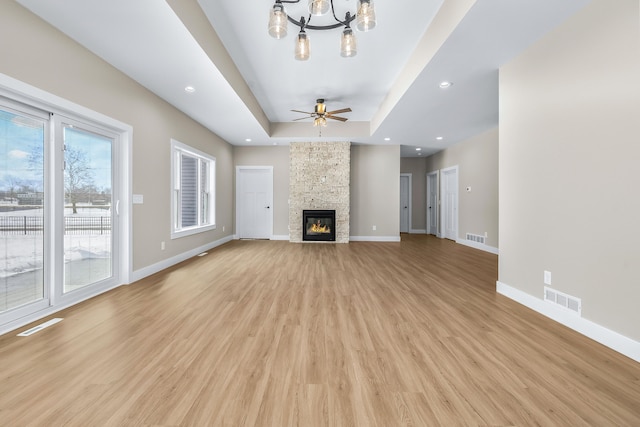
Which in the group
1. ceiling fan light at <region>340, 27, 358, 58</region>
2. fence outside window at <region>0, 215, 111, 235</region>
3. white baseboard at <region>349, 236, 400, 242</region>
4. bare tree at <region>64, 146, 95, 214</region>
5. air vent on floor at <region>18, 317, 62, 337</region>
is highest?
ceiling fan light at <region>340, 27, 358, 58</region>

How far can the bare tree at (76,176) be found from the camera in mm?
2697

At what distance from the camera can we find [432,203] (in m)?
8.87

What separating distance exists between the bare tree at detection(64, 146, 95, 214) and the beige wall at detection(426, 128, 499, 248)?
23.0 feet

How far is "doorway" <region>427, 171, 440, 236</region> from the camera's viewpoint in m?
8.55

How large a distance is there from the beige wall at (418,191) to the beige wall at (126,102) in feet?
21.7

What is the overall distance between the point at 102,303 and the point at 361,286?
286cm

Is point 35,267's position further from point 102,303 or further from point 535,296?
point 535,296

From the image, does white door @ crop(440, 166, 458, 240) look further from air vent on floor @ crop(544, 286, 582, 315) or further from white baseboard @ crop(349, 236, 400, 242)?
air vent on floor @ crop(544, 286, 582, 315)

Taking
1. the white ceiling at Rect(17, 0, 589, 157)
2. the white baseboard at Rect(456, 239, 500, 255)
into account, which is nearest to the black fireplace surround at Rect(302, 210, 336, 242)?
the white ceiling at Rect(17, 0, 589, 157)

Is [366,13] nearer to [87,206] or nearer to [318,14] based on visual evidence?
[318,14]

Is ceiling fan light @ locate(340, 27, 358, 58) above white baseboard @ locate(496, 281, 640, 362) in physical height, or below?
above

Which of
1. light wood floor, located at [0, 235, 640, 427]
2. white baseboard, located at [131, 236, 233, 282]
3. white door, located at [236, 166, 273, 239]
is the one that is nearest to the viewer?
light wood floor, located at [0, 235, 640, 427]

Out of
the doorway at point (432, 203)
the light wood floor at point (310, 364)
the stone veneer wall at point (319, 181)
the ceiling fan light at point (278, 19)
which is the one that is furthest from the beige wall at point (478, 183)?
the ceiling fan light at point (278, 19)

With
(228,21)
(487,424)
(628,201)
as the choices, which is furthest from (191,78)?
(628,201)
